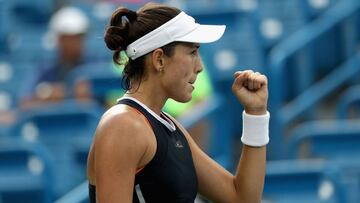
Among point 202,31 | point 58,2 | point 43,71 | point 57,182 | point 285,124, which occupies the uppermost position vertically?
point 58,2

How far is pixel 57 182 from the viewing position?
5957 mm

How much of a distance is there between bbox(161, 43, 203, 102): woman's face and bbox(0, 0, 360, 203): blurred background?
180 cm

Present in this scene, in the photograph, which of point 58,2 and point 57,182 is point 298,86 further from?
point 58,2

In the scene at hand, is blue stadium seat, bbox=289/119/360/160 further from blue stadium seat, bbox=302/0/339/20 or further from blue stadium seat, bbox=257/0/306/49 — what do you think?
blue stadium seat, bbox=302/0/339/20

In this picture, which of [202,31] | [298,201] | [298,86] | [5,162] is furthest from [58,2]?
[202,31]

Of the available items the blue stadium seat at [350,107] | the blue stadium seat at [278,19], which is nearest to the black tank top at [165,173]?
the blue stadium seat at [350,107]

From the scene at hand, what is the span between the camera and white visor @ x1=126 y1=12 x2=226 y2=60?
10.4 ft

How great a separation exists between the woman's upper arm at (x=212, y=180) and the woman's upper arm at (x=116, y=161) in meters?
0.42

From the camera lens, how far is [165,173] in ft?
10.3

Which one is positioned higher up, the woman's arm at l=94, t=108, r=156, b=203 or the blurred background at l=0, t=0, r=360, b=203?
the blurred background at l=0, t=0, r=360, b=203

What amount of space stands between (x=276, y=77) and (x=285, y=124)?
33 cm

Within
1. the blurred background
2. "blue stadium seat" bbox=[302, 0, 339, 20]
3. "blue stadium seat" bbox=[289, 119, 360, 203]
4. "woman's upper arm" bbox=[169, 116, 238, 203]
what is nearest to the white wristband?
"woman's upper arm" bbox=[169, 116, 238, 203]

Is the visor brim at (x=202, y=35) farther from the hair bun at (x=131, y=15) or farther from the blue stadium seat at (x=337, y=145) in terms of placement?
the blue stadium seat at (x=337, y=145)

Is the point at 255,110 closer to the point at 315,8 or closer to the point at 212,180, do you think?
the point at 212,180
